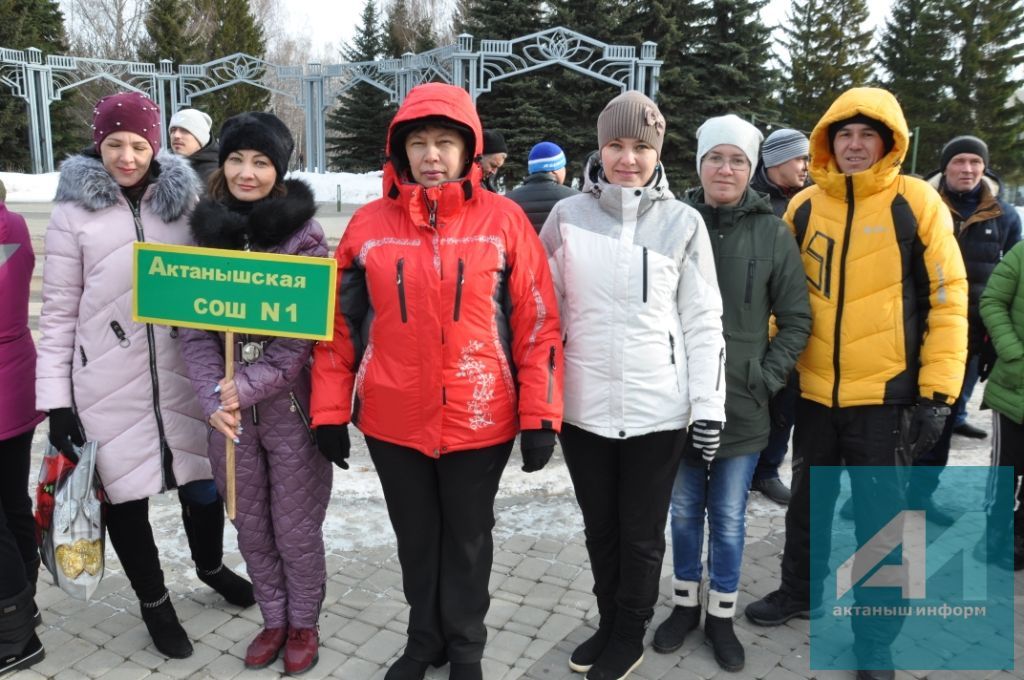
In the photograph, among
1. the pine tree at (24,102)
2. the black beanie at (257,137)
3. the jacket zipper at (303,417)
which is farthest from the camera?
the pine tree at (24,102)

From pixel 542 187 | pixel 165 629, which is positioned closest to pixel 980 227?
pixel 542 187

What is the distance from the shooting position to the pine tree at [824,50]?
1609 inches

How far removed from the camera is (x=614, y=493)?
2.91 meters

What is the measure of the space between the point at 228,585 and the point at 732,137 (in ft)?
9.43

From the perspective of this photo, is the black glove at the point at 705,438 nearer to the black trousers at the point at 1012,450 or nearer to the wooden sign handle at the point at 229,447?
the wooden sign handle at the point at 229,447

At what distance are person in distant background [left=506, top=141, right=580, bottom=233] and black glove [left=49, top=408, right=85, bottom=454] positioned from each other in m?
3.27

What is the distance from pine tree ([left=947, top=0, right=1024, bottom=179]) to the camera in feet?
114

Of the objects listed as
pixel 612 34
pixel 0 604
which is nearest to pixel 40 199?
pixel 612 34

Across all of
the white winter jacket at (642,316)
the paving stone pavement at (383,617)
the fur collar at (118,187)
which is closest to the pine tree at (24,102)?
the paving stone pavement at (383,617)

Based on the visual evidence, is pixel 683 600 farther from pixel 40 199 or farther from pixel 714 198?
pixel 40 199

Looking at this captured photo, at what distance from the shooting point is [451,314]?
8.53 ft

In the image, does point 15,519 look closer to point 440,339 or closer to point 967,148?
point 440,339

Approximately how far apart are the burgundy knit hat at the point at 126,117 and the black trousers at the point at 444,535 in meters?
1.46

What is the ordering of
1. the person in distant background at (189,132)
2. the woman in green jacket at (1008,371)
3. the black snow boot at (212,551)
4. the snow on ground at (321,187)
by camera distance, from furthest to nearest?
the snow on ground at (321,187)
the person in distant background at (189,132)
the woman in green jacket at (1008,371)
the black snow boot at (212,551)
